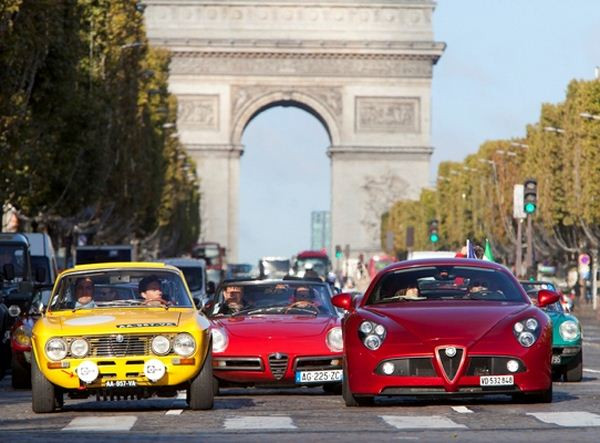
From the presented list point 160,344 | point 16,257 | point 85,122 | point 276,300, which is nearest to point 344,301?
point 160,344

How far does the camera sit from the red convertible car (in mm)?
18203

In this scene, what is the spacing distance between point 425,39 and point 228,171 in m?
14.3

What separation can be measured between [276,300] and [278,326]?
1777 millimetres

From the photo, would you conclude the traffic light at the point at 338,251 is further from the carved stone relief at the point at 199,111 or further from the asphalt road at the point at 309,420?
the asphalt road at the point at 309,420

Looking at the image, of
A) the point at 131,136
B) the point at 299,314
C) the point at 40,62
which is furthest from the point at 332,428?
the point at 131,136

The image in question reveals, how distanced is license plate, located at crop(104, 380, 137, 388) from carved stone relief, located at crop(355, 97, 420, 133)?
104 meters

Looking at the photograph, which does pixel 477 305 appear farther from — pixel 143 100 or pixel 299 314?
pixel 143 100

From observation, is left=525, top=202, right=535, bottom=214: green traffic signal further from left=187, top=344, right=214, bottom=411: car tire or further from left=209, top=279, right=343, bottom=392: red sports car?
left=187, top=344, right=214, bottom=411: car tire

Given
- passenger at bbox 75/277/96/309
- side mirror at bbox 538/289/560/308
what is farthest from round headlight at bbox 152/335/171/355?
side mirror at bbox 538/289/560/308

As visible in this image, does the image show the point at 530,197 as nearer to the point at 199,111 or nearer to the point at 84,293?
the point at 84,293

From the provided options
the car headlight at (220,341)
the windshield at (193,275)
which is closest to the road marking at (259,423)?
the car headlight at (220,341)

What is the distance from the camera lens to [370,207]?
126m

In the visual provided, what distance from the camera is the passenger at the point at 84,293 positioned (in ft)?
65.7

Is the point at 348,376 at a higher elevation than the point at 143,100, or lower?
lower
